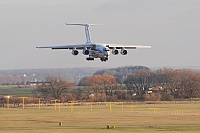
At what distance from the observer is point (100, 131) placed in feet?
285

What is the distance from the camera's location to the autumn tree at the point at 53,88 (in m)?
191

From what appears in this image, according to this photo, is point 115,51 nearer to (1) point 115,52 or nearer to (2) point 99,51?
(1) point 115,52

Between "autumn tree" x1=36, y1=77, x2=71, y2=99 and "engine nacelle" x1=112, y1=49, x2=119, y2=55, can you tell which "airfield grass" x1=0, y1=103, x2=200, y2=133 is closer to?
"engine nacelle" x1=112, y1=49, x2=119, y2=55

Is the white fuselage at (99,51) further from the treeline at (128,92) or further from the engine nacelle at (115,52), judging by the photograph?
the treeline at (128,92)

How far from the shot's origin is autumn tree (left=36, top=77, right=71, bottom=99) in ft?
626

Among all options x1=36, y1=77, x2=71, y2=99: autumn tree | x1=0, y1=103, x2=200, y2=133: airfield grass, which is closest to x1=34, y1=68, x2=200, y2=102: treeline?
x1=36, y1=77, x2=71, y2=99: autumn tree

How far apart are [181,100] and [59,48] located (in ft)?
339

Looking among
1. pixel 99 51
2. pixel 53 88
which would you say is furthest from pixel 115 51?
pixel 53 88

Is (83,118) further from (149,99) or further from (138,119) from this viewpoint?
(149,99)

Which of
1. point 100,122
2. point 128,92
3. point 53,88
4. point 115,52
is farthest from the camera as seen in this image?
point 128,92

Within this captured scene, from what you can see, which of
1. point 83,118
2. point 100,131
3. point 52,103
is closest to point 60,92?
point 52,103

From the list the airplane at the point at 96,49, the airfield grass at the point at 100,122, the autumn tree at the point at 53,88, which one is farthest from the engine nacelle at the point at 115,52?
the autumn tree at the point at 53,88

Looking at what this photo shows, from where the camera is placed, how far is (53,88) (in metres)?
193

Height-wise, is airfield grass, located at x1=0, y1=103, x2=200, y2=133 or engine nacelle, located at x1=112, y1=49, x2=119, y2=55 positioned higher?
engine nacelle, located at x1=112, y1=49, x2=119, y2=55
